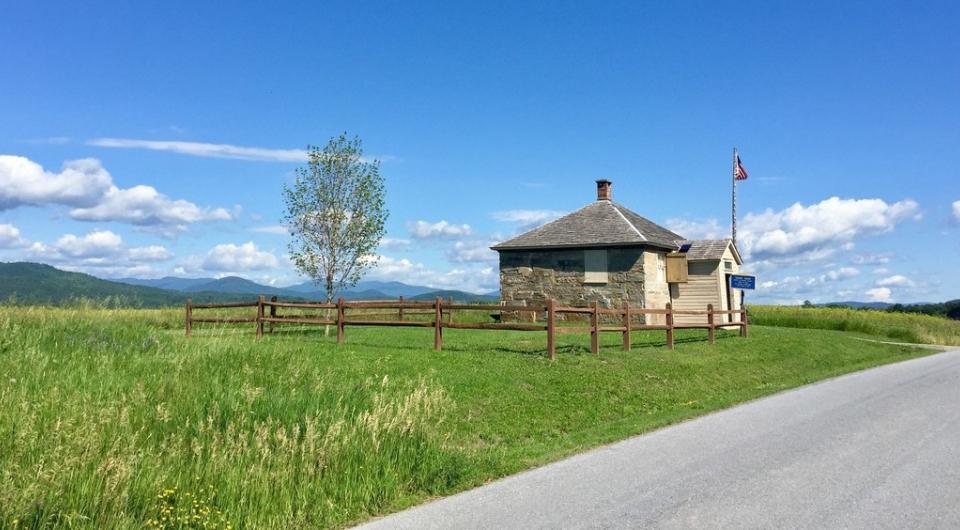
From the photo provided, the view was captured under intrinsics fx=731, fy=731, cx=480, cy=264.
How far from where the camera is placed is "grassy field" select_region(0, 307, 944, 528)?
698 centimetres

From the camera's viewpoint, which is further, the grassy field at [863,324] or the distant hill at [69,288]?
the grassy field at [863,324]

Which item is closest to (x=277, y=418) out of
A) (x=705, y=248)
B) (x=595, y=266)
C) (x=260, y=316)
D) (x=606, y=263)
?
(x=260, y=316)

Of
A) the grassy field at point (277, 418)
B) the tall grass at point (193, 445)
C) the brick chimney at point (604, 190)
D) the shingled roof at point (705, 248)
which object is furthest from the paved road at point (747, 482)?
the brick chimney at point (604, 190)

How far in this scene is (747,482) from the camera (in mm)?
8008

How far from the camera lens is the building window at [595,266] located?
33.6m

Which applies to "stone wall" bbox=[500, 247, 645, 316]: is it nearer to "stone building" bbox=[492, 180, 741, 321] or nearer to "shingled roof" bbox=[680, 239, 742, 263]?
"stone building" bbox=[492, 180, 741, 321]

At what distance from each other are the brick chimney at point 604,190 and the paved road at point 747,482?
2684 centimetres

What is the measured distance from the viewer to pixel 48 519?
20.7 feet

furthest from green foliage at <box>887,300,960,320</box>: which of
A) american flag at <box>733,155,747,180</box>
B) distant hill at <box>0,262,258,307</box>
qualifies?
distant hill at <box>0,262,258,307</box>

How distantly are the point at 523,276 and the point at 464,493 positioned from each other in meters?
27.7

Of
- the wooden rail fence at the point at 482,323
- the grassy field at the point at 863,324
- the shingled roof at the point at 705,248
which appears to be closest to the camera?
the wooden rail fence at the point at 482,323

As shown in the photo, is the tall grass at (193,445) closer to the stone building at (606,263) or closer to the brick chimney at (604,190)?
the stone building at (606,263)

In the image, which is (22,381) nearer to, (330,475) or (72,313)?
(330,475)

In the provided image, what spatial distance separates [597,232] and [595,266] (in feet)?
5.91
